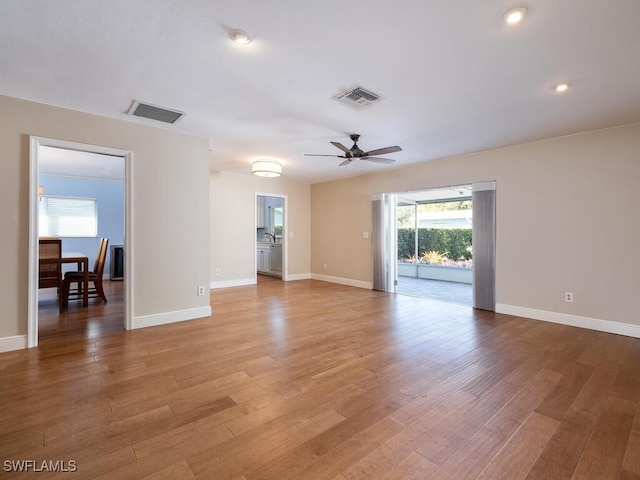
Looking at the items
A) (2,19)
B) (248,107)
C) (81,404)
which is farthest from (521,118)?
(81,404)

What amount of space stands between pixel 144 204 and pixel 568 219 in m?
5.53

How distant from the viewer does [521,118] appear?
3.38 metres

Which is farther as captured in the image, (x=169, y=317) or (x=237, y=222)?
(x=237, y=222)

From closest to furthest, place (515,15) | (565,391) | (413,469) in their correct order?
(413,469) → (515,15) → (565,391)

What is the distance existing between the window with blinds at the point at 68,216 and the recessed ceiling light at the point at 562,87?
896cm

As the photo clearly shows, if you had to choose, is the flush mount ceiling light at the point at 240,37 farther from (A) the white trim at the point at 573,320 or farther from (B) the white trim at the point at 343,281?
(B) the white trim at the point at 343,281

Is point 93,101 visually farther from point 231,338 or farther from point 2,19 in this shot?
point 231,338

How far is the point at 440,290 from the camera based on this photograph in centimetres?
667

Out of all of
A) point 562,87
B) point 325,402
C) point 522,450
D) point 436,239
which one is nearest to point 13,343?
point 325,402

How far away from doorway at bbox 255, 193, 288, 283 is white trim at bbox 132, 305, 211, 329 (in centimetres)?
316

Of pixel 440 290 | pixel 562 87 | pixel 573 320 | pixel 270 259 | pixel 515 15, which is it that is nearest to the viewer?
pixel 515 15

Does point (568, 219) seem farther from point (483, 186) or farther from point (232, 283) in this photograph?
point (232, 283)

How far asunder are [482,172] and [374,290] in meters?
3.06

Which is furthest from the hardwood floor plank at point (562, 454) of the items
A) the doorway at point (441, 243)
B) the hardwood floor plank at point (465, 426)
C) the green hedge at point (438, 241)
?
the green hedge at point (438, 241)
